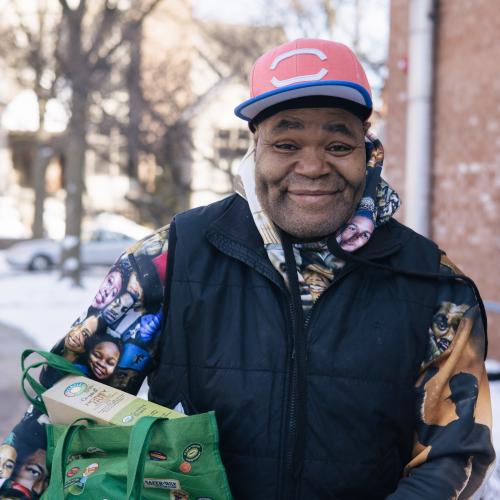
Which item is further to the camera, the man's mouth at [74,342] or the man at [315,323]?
the man's mouth at [74,342]

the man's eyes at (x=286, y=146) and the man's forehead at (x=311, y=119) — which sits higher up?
the man's forehead at (x=311, y=119)

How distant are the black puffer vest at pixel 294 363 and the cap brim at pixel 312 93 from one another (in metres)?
0.31

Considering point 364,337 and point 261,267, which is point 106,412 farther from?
point 364,337

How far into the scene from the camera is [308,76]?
77.5 inches

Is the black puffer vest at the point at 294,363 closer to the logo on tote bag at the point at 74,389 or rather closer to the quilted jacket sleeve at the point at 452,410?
the quilted jacket sleeve at the point at 452,410

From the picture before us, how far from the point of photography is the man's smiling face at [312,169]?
2.03 m

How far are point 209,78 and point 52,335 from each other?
14.9 metres

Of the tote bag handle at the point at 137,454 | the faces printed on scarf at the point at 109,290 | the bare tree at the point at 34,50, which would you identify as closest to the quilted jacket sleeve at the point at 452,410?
the tote bag handle at the point at 137,454

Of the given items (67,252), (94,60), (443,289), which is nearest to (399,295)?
(443,289)

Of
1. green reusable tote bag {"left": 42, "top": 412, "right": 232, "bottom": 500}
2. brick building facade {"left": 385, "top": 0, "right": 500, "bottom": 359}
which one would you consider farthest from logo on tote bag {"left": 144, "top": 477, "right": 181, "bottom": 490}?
brick building facade {"left": 385, "top": 0, "right": 500, "bottom": 359}

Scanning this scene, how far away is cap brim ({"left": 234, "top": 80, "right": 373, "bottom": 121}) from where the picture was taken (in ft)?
6.41

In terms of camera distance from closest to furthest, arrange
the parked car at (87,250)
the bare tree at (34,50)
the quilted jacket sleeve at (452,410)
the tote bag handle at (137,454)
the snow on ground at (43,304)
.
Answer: the tote bag handle at (137,454) < the quilted jacket sleeve at (452,410) < the snow on ground at (43,304) < the bare tree at (34,50) < the parked car at (87,250)

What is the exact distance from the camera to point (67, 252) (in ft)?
53.4

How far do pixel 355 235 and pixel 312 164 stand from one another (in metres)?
0.20
